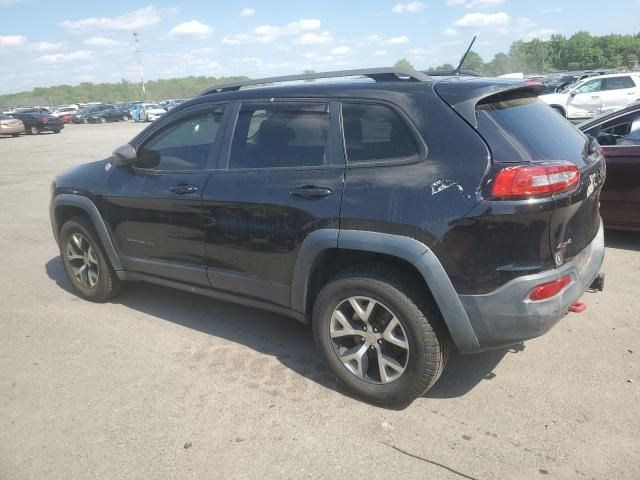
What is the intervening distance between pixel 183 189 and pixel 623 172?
14.0 feet

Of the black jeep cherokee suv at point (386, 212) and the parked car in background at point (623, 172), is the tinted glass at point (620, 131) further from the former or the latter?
the black jeep cherokee suv at point (386, 212)

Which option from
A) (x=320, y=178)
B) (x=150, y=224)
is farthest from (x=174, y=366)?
(x=320, y=178)

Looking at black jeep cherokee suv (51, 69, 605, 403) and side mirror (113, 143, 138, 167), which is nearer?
black jeep cherokee suv (51, 69, 605, 403)

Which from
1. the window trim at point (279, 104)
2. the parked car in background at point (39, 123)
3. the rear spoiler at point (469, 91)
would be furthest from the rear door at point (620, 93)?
the parked car in background at point (39, 123)

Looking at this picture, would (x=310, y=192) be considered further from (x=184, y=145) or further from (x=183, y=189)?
(x=184, y=145)

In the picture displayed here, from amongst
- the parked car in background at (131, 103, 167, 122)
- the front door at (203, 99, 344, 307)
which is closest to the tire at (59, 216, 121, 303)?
the front door at (203, 99, 344, 307)

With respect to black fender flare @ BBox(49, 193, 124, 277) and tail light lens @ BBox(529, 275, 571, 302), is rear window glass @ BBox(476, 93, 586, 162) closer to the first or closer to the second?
tail light lens @ BBox(529, 275, 571, 302)

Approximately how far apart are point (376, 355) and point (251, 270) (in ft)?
3.31

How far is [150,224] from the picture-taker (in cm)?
409

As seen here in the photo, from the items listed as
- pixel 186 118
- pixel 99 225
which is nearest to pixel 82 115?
pixel 99 225

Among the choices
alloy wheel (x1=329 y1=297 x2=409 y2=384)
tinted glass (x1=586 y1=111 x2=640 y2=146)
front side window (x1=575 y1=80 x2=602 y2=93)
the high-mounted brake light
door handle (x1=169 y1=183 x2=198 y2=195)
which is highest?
the high-mounted brake light

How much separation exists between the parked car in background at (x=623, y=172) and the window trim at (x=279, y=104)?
11.7ft

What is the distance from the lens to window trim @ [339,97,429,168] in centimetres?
286

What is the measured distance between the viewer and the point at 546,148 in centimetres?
286
